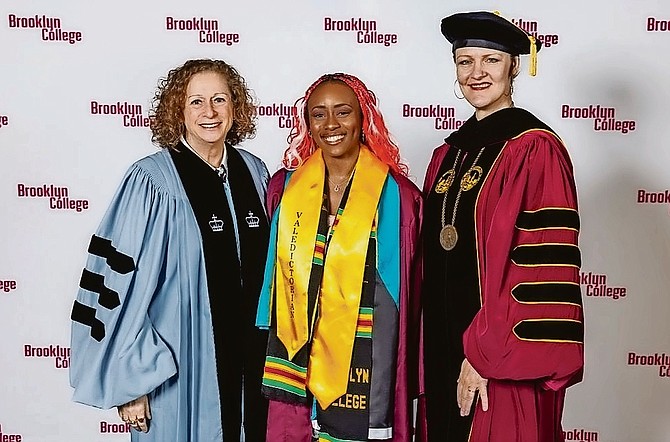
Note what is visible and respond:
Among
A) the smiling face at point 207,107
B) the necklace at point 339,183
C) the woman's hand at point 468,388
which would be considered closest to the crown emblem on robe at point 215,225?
the smiling face at point 207,107

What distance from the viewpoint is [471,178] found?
106 inches

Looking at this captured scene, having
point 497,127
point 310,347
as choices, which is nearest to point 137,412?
point 310,347

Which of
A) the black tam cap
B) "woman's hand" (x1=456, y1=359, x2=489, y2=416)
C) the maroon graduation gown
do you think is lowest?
"woman's hand" (x1=456, y1=359, x2=489, y2=416)

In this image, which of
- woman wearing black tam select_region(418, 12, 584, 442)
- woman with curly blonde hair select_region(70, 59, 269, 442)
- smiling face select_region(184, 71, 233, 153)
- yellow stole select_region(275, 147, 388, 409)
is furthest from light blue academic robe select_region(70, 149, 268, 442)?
woman wearing black tam select_region(418, 12, 584, 442)

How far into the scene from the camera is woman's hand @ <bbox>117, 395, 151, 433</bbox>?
286 centimetres

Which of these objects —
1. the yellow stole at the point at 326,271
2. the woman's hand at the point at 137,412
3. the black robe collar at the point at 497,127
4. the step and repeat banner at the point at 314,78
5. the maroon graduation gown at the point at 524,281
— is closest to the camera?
the maroon graduation gown at the point at 524,281

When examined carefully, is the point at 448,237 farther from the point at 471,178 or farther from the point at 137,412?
the point at 137,412

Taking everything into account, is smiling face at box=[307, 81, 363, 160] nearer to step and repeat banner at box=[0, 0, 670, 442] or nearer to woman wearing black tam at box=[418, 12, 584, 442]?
woman wearing black tam at box=[418, 12, 584, 442]

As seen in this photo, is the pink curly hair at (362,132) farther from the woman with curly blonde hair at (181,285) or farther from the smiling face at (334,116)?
the woman with curly blonde hair at (181,285)

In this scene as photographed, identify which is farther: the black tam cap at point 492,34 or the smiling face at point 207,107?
the smiling face at point 207,107

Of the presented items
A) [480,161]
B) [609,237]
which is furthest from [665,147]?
[480,161]

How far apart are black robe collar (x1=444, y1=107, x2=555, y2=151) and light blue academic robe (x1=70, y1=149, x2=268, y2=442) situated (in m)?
0.89

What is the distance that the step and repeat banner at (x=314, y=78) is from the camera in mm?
4121

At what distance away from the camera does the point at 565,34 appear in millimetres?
4113
